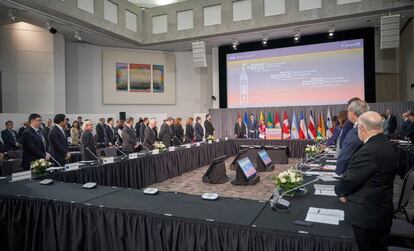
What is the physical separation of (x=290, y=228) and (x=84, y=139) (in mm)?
4980

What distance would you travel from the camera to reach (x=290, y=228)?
181 cm

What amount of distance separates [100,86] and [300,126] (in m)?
8.46

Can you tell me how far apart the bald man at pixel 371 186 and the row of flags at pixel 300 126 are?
9512 millimetres

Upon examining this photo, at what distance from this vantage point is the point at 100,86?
13.2m

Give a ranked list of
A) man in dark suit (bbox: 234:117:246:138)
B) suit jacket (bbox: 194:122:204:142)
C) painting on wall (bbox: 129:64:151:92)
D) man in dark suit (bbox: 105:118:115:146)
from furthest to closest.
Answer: painting on wall (bbox: 129:64:151:92)
man in dark suit (bbox: 234:117:246:138)
suit jacket (bbox: 194:122:204:142)
man in dark suit (bbox: 105:118:115:146)

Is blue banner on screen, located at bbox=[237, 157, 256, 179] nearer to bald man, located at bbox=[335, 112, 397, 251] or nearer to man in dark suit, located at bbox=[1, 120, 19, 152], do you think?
bald man, located at bbox=[335, 112, 397, 251]

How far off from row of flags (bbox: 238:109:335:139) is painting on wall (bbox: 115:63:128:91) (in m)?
5.62

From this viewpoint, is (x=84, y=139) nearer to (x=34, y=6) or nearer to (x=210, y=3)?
(x=34, y=6)

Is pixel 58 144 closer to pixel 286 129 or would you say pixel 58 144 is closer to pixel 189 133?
pixel 189 133

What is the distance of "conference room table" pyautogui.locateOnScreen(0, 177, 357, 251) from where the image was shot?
181 centimetres

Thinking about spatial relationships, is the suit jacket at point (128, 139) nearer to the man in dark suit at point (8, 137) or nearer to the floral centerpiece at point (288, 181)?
the man in dark suit at point (8, 137)

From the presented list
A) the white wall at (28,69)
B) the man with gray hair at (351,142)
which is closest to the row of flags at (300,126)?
the white wall at (28,69)

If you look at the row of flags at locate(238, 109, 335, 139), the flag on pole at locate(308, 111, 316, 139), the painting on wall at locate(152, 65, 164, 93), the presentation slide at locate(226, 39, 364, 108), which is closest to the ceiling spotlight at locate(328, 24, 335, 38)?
the presentation slide at locate(226, 39, 364, 108)

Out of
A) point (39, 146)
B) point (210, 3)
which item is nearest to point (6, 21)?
point (210, 3)
